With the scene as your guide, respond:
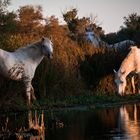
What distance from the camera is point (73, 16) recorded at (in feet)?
169

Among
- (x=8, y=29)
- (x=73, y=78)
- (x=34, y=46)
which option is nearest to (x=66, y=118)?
(x=34, y=46)

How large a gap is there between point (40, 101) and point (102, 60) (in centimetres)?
704

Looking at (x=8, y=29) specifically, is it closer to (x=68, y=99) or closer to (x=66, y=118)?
(x=68, y=99)

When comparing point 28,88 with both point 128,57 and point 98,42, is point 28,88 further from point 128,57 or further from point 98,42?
point 98,42

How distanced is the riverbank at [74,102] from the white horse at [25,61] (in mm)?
587

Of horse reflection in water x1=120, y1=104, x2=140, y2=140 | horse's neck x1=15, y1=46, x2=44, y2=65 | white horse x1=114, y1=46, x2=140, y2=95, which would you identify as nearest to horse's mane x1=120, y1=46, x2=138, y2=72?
white horse x1=114, y1=46, x2=140, y2=95

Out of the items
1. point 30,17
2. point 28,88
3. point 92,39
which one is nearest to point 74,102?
point 28,88

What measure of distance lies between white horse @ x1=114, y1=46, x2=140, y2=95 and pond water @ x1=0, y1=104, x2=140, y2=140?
528 centimetres

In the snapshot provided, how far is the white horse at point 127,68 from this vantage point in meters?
26.4

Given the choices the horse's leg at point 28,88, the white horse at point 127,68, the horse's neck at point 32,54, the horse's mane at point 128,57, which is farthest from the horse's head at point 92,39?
the horse's leg at point 28,88

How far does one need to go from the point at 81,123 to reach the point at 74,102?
6.13 m

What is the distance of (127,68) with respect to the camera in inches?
1075

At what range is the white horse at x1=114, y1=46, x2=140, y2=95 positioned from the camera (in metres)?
26.4

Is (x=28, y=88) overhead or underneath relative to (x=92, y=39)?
underneath
